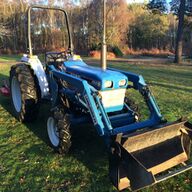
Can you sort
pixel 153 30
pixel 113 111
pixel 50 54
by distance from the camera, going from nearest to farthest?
1. pixel 113 111
2. pixel 50 54
3. pixel 153 30

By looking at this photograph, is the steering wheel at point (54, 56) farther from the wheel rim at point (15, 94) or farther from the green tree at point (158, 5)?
the green tree at point (158, 5)

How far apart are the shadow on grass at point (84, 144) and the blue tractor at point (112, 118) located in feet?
0.81

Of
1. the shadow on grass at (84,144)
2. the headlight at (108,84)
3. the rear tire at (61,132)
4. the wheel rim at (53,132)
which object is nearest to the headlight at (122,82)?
the headlight at (108,84)

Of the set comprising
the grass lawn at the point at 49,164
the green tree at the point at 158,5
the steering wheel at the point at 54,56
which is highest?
the green tree at the point at 158,5

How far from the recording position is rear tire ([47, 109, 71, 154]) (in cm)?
412

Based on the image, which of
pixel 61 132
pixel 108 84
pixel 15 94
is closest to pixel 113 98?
pixel 108 84

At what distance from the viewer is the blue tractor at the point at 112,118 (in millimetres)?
3358

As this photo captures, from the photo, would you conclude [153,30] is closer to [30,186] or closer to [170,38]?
[170,38]

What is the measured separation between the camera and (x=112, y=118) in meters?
4.32

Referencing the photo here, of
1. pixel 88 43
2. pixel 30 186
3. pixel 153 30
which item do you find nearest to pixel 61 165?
pixel 30 186

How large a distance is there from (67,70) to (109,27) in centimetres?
2617

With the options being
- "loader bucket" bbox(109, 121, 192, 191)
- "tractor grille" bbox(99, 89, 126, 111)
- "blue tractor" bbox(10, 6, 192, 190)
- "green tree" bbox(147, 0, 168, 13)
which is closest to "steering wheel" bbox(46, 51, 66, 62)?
"blue tractor" bbox(10, 6, 192, 190)

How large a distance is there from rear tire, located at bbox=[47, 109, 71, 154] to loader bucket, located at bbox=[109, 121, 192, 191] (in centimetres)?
94

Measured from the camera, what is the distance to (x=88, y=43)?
3047 cm
